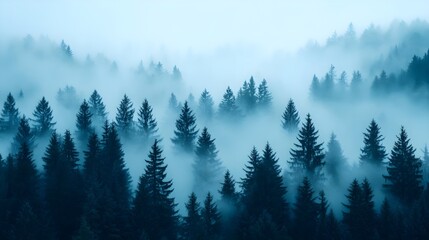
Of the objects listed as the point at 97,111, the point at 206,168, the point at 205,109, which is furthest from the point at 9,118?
the point at 206,168

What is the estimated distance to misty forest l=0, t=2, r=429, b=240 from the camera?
142 ft

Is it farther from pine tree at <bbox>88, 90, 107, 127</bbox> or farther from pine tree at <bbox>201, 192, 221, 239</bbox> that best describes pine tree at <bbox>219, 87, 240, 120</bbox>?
pine tree at <bbox>201, 192, 221, 239</bbox>

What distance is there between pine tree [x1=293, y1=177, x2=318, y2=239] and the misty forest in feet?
0.36

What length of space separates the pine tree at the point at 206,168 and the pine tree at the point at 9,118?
4183cm

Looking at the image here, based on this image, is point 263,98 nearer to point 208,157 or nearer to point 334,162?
point 334,162

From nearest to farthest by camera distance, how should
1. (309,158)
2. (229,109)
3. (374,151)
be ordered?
(309,158)
(374,151)
(229,109)

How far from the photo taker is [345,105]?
11281 centimetres

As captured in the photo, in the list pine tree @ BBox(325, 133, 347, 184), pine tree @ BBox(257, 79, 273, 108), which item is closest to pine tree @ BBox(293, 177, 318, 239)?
pine tree @ BBox(325, 133, 347, 184)

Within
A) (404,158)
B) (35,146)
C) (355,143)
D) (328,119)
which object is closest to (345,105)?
(328,119)

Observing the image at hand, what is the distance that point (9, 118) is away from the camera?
83125 mm

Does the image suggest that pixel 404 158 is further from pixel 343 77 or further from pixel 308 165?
pixel 343 77

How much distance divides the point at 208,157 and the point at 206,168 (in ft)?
5.14

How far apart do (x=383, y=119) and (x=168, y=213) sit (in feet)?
233

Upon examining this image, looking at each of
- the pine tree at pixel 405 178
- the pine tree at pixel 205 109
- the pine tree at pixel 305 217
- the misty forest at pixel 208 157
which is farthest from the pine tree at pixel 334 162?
the pine tree at pixel 205 109
